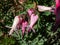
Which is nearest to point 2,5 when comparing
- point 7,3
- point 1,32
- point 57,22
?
point 7,3

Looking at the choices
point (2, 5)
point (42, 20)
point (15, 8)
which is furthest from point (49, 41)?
point (2, 5)

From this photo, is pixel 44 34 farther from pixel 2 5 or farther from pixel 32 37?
pixel 2 5

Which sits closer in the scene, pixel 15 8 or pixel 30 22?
pixel 30 22

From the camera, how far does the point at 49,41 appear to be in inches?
65.8

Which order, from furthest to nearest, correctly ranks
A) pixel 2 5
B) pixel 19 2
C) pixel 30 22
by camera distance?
pixel 2 5
pixel 19 2
pixel 30 22

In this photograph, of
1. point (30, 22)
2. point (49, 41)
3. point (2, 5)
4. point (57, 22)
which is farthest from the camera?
point (2, 5)

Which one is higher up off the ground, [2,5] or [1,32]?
[2,5]

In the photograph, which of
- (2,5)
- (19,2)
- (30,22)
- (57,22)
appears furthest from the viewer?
(2,5)

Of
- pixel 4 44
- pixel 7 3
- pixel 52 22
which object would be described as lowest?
pixel 4 44

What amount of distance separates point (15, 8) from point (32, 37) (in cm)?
24

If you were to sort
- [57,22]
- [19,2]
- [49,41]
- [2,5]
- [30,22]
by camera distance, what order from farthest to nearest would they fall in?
[2,5] < [49,41] < [19,2] < [30,22] < [57,22]

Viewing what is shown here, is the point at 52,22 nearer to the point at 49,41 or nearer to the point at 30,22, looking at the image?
the point at 49,41

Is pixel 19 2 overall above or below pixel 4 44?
above

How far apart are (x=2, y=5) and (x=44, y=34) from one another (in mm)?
395
